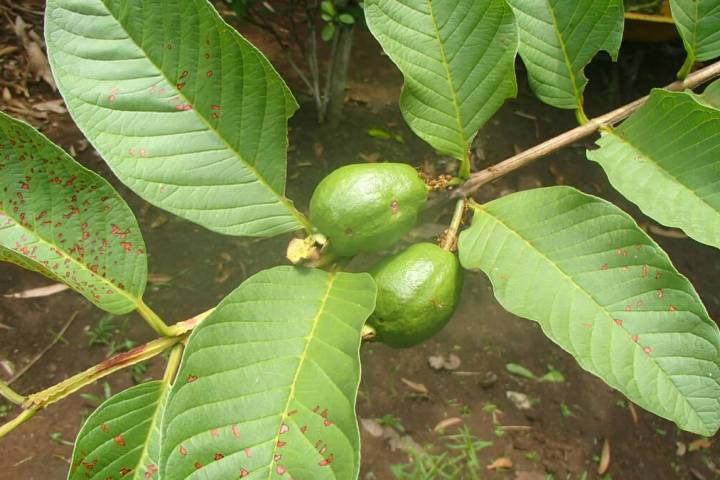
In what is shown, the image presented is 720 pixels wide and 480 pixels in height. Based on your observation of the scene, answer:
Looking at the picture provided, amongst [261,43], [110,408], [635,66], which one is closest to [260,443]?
[110,408]

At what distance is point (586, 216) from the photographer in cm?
83

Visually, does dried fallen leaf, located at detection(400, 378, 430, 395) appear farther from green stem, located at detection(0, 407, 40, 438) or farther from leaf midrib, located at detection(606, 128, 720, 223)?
green stem, located at detection(0, 407, 40, 438)

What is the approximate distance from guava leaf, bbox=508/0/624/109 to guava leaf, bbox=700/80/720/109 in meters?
0.17

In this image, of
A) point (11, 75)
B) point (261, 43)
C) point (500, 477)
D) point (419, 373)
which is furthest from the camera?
point (261, 43)

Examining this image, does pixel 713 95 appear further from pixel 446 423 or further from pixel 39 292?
pixel 39 292

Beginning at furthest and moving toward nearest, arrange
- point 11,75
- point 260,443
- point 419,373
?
point 11,75 → point 419,373 → point 260,443

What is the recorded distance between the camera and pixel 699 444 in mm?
2490

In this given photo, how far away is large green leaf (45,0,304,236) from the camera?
0.75 metres

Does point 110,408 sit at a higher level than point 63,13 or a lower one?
lower

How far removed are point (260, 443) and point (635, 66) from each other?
3315 millimetres

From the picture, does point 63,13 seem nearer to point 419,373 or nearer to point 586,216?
point 586,216

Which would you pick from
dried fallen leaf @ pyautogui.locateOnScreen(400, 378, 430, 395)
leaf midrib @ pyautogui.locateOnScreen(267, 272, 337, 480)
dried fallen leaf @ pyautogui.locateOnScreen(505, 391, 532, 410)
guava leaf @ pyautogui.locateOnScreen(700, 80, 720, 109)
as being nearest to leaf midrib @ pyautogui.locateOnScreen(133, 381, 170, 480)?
leaf midrib @ pyautogui.locateOnScreen(267, 272, 337, 480)

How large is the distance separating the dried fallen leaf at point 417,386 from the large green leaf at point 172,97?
1769 millimetres

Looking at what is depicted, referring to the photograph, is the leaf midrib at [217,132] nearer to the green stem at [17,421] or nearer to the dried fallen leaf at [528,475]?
the green stem at [17,421]
